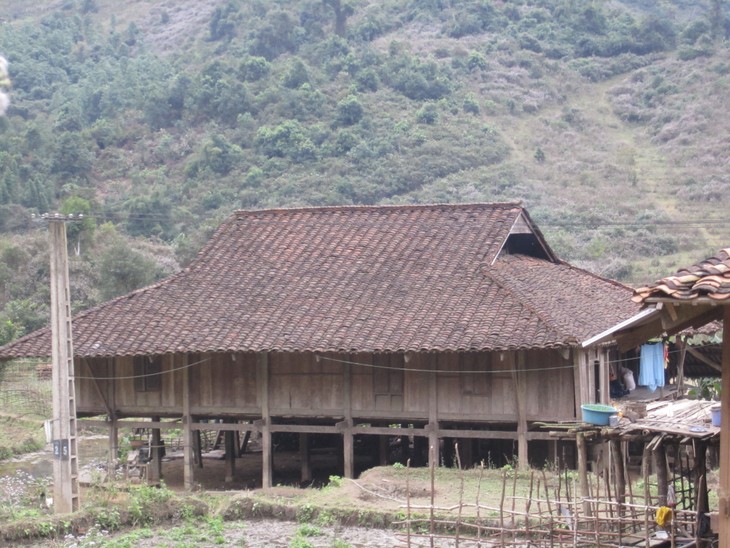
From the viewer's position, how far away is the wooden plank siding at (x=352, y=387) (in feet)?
67.3

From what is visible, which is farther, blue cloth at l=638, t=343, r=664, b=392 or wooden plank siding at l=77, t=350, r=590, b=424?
blue cloth at l=638, t=343, r=664, b=392

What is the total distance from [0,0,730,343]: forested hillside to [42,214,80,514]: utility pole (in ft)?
70.2

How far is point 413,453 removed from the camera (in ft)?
79.9

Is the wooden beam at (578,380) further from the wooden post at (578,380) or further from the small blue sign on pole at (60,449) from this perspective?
the small blue sign on pole at (60,449)

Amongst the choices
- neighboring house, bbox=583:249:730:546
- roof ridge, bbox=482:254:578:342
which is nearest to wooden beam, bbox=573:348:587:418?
roof ridge, bbox=482:254:578:342

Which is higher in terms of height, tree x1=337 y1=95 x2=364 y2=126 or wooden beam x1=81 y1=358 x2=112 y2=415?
tree x1=337 y1=95 x2=364 y2=126

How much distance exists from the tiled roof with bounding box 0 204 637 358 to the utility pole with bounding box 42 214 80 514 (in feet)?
9.74

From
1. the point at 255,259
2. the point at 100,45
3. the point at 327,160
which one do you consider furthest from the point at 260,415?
the point at 100,45

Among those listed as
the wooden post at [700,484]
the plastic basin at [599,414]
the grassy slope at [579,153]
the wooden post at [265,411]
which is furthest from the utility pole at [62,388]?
the grassy slope at [579,153]

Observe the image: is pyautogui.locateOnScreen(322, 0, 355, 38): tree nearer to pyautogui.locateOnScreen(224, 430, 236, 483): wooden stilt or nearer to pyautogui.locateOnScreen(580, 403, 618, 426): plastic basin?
pyautogui.locateOnScreen(224, 430, 236, 483): wooden stilt

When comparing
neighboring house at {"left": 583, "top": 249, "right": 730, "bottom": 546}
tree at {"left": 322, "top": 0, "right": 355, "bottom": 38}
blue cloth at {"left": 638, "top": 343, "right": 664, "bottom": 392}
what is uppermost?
tree at {"left": 322, "top": 0, "right": 355, "bottom": 38}

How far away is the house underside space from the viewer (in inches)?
808

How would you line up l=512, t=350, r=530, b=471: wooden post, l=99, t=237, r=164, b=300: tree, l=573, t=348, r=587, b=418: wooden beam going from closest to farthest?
l=573, t=348, r=587, b=418: wooden beam < l=512, t=350, r=530, b=471: wooden post < l=99, t=237, r=164, b=300: tree

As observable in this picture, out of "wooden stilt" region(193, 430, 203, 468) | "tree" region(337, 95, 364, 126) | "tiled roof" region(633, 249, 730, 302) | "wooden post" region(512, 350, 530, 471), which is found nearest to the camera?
"tiled roof" region(633, 249, 730, 302)
